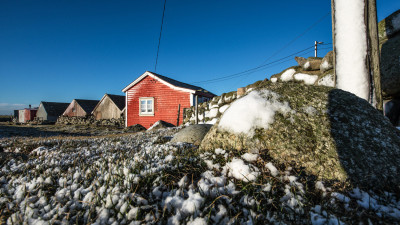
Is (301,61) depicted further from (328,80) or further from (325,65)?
(328,80)

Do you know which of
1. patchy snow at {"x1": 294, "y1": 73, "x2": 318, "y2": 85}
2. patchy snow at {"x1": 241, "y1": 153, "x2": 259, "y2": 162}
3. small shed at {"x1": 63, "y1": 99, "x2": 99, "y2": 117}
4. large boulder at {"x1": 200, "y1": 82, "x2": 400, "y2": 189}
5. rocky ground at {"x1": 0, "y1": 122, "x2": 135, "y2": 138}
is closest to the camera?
large boulder at {"x1": 200, "y1": 82, "x2": 400, "y2": 189}

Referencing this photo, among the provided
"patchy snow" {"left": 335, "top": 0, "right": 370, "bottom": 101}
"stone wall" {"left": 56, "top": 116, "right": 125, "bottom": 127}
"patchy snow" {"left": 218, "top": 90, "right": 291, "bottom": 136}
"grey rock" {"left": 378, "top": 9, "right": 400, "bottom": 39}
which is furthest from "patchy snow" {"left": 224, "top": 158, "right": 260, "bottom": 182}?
"stone wall" {"left": 56, "top": 116, "right": 125, "bottom": 127}

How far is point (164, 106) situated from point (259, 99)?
44.3ft

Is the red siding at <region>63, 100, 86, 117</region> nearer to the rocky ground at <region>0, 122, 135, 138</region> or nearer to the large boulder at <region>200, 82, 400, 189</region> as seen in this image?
the rocky ground at <region>0, 122, 135, 138</region>

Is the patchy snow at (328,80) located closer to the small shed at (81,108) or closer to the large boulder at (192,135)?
the large boulder at (192,135)

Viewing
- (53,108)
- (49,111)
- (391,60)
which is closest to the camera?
(391,60)

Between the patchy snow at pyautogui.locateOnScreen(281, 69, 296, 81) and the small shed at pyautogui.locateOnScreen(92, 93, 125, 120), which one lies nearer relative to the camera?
the patchy snow at pyautogui.locateOnScreen(281, 69, 296, 81)

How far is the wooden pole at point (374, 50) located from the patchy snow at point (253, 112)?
2458 mm

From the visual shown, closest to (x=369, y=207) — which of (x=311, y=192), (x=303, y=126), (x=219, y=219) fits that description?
(x=311, y=192)

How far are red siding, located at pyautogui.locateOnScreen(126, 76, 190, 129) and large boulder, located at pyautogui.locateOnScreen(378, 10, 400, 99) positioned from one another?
11.7 meters

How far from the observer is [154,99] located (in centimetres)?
1595

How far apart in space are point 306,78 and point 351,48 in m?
1.43

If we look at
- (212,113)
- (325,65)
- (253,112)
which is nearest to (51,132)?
(212,113)

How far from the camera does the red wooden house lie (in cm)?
1504
